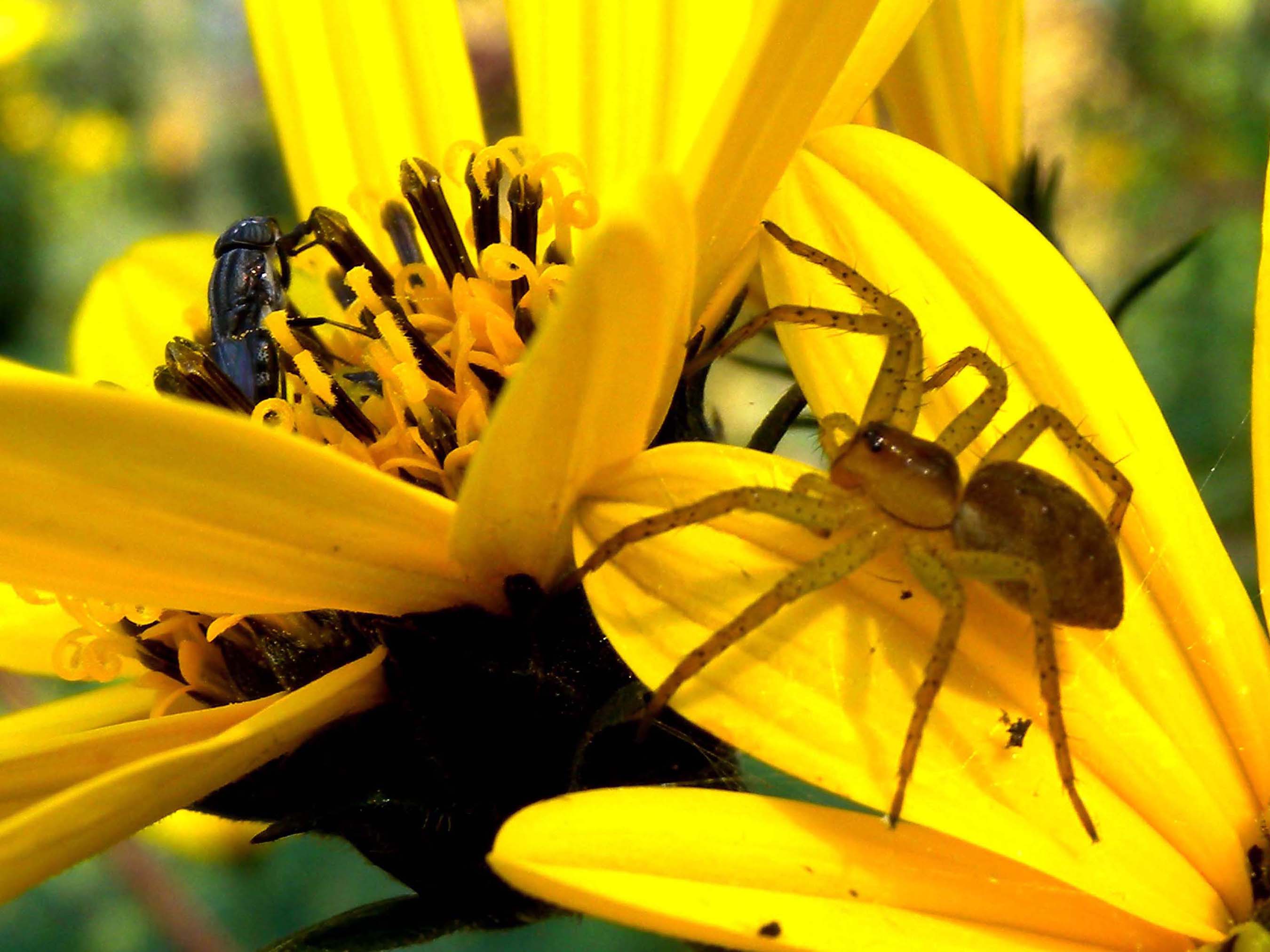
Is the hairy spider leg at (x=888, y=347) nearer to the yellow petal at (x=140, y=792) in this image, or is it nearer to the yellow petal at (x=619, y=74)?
the yellow petal at (x=619, y=74)

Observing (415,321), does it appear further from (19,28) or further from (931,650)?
(19,28)

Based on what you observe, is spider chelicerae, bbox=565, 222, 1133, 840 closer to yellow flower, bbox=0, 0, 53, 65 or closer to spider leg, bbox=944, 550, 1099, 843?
spider leg, bbox=944, 550, 1099, 843

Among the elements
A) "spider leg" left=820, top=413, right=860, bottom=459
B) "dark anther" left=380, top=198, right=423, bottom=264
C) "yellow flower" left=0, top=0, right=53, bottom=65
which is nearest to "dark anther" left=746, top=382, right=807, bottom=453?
"spider leg" left=820, top=413, right=860, bottom=459

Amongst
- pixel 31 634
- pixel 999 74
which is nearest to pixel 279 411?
pixel 31 634

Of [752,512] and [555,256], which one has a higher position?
[555,256]

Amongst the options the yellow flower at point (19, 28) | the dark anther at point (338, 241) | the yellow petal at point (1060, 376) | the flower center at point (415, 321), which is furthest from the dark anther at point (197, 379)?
the yellow flower at point (19, 28)

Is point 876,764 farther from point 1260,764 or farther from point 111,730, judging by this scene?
point 111,730
